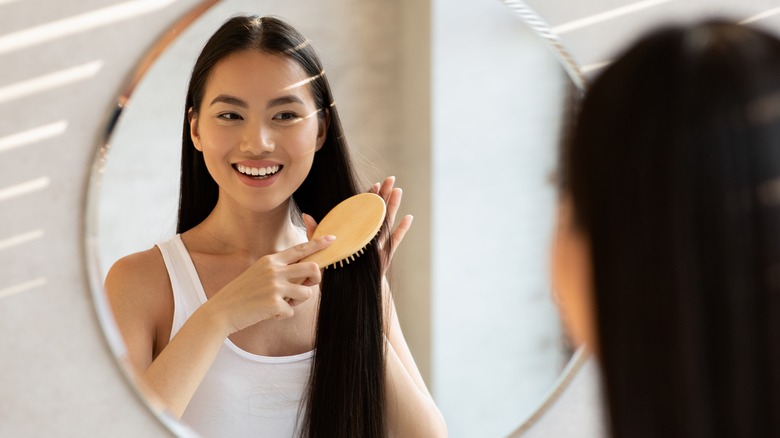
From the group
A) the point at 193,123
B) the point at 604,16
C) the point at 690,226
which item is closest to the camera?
the point at 690,226

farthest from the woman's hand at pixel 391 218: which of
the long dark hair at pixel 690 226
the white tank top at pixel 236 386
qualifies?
the long dark hair at pixel 690 226

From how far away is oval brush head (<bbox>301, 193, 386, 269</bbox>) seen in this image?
0.66 metres

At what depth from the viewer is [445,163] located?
68cm

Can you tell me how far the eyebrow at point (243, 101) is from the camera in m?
0.64

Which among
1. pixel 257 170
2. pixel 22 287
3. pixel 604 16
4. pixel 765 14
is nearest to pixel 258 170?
pixel 257 170

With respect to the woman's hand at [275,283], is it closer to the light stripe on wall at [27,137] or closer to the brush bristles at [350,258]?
the brush bristles at [350,258]

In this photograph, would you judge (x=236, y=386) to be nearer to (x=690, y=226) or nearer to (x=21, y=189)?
(x=21, y=189)

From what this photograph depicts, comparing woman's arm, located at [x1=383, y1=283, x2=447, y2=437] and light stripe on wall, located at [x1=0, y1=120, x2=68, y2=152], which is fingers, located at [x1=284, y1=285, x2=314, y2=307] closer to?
woman's arm, located at [x1=383, y1=283, x2=447, y2=437]

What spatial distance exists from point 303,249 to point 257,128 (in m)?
0.10

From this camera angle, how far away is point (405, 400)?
696 mm

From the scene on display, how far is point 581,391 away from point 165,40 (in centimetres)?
46

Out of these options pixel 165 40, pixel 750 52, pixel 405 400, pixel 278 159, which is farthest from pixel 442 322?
pixel 750 52

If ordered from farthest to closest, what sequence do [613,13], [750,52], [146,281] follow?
[613,13] → [146,281] → [750,52]

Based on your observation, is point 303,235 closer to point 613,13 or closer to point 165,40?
point 165,40
